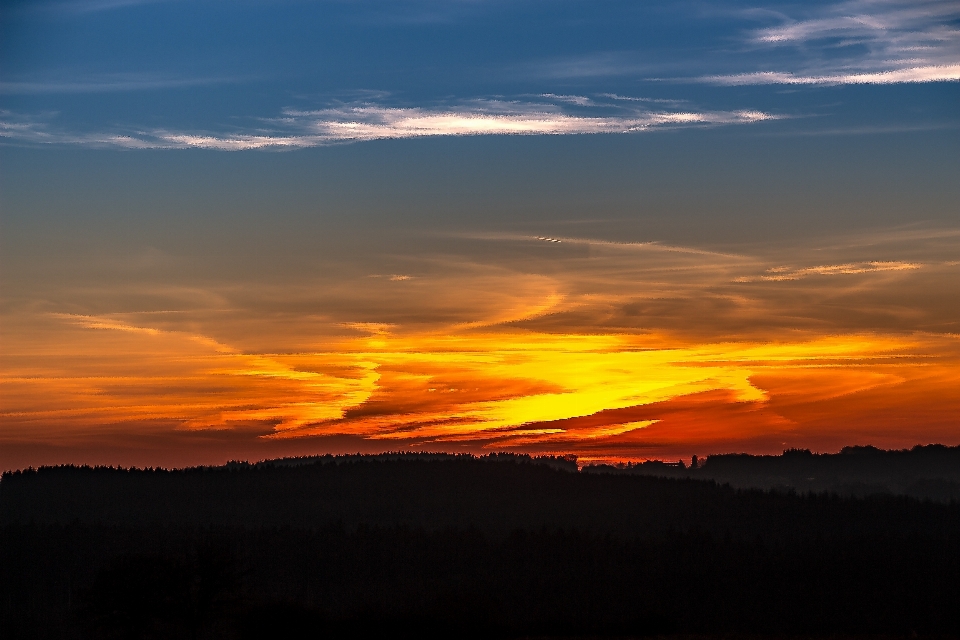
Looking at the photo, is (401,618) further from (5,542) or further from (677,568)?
(5,542)

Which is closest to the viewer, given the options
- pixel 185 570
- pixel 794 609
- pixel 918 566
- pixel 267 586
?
pixel 185 570

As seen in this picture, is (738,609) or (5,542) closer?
(738,609)

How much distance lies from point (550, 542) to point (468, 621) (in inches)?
3158

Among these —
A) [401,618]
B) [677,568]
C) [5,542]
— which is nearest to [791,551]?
[677,568]

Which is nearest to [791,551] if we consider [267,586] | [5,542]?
[267,586]

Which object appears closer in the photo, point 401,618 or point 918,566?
point 401,618

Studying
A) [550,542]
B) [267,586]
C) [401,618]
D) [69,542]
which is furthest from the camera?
[69,542]

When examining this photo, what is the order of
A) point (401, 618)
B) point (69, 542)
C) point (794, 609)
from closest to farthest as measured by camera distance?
point (401, 618) < point (794, 609) < point (69, 542)

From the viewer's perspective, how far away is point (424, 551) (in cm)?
18300

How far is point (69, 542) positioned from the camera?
194375 mm

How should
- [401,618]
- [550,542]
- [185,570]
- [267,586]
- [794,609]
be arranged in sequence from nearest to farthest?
[185,570] → [401,618] → [794,609] → [267,586] → [550,542]

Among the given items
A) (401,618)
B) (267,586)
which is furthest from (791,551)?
(401,618)

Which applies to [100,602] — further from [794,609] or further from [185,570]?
[794,609]

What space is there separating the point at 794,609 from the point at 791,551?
30.0m
